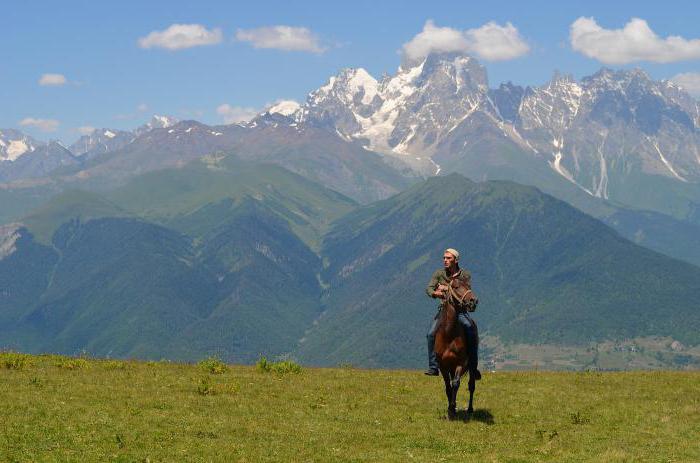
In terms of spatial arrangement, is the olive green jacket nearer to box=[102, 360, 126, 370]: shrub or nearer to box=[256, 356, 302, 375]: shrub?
box=[256, 356, 302, 375]: shrub

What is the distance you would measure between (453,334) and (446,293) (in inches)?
59.8

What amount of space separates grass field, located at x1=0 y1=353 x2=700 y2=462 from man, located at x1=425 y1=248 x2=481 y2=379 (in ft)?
7.51

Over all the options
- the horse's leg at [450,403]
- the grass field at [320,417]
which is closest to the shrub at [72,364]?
the grass field at [320,417]

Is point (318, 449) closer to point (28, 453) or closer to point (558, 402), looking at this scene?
point (28, 453)

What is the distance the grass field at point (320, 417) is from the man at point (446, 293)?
2.29 meters

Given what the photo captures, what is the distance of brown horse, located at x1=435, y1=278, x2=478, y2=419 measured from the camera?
33594mm

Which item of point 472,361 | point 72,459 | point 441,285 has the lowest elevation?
point 72,459

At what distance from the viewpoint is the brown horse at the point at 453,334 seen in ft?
110

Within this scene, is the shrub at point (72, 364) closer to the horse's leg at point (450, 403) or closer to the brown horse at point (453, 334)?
the horse's leg at point (450, 403)

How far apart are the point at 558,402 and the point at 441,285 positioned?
9.48 metres

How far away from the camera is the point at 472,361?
34.6 m

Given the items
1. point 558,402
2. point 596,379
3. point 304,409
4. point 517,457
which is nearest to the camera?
point 517,457

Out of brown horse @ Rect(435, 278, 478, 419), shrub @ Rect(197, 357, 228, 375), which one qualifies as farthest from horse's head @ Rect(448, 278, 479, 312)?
shrub @ Rect(197, 357, 228, 375)

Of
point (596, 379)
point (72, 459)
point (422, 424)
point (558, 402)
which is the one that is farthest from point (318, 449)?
point (596, 379)
